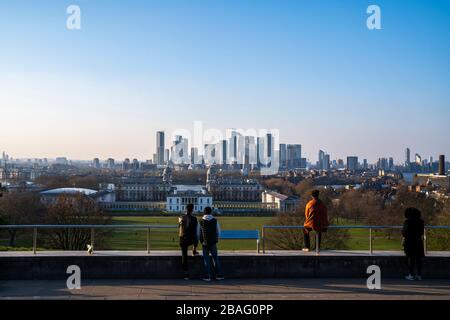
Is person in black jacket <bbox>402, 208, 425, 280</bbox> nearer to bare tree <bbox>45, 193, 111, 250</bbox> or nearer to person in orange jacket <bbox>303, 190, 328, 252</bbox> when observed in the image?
person in orange jacket <bbox>303, 190, 328, 252</bbox>

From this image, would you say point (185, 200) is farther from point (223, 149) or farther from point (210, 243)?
point (210, 243)

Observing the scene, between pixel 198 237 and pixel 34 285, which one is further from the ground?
pixel 198 237

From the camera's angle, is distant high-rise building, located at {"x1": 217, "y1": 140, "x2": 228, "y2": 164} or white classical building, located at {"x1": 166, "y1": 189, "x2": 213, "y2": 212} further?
distant high-rise building, located at {"x1": 217, "y1": 140, "x2": 228, "y2": 164}

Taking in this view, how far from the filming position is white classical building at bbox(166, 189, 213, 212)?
109 metres

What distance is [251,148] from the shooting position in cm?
16800

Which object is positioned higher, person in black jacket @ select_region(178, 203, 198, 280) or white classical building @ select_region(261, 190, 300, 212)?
person in black jacket @ select_region(178, 203, 198, 280)

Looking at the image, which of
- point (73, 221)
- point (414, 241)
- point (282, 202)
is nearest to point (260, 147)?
point (282, 202)

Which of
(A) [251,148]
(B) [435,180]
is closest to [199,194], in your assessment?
(A) [251,148]

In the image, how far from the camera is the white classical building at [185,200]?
357 ft

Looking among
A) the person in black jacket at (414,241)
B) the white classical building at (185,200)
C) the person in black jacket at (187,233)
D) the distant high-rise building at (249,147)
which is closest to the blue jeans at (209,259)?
the person in black jacket at (187,233)

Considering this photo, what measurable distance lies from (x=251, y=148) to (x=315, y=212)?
15701cm

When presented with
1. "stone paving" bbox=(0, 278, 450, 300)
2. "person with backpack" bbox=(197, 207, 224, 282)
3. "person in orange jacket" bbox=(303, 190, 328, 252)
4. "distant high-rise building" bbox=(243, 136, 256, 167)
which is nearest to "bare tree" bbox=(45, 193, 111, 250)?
"stone paving" bbox=(0, 278, 450, 300)

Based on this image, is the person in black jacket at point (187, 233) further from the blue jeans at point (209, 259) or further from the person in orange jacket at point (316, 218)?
the person in orange jacket at point (316, 218)

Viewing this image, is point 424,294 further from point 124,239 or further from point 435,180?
point 435,180
